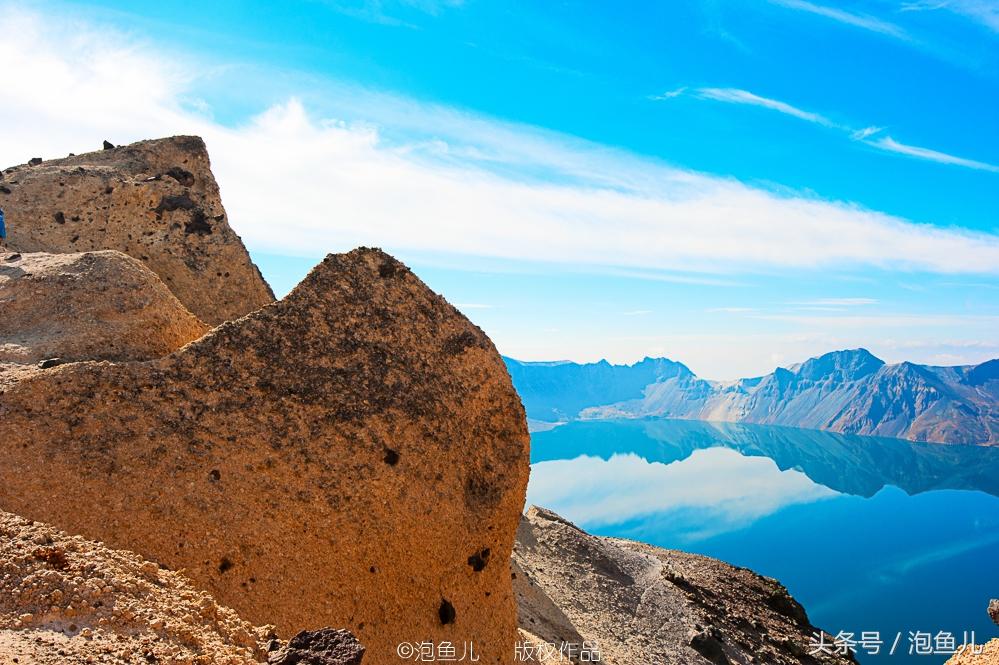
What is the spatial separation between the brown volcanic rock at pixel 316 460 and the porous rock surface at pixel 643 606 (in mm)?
11397

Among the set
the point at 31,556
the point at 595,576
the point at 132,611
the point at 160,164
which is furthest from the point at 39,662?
the point at 595,576

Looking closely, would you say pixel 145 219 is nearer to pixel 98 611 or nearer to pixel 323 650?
pixel 98 611

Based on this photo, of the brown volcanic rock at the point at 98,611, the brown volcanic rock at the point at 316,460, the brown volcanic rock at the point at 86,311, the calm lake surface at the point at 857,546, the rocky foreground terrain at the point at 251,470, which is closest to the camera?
the brown volcanic rock at the point at 98,611

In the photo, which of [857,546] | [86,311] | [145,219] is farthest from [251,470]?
[857,546]

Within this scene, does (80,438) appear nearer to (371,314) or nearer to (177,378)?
(177,378)

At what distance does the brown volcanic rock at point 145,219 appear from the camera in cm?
2045

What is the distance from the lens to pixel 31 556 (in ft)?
28.2

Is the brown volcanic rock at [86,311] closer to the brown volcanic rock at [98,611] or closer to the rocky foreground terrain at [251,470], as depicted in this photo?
the rocky foreground terrain at [251,470]

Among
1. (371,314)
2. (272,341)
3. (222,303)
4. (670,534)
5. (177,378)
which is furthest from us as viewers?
(670,534)

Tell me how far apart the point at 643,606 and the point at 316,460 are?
95.2 ft

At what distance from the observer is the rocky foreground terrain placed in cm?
895

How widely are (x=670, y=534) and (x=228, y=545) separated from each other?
16455 centimetres

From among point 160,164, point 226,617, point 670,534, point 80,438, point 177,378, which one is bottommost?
point 670,534

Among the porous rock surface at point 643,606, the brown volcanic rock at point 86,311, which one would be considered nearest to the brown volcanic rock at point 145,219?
the brown volcanic rock at point 86,311
